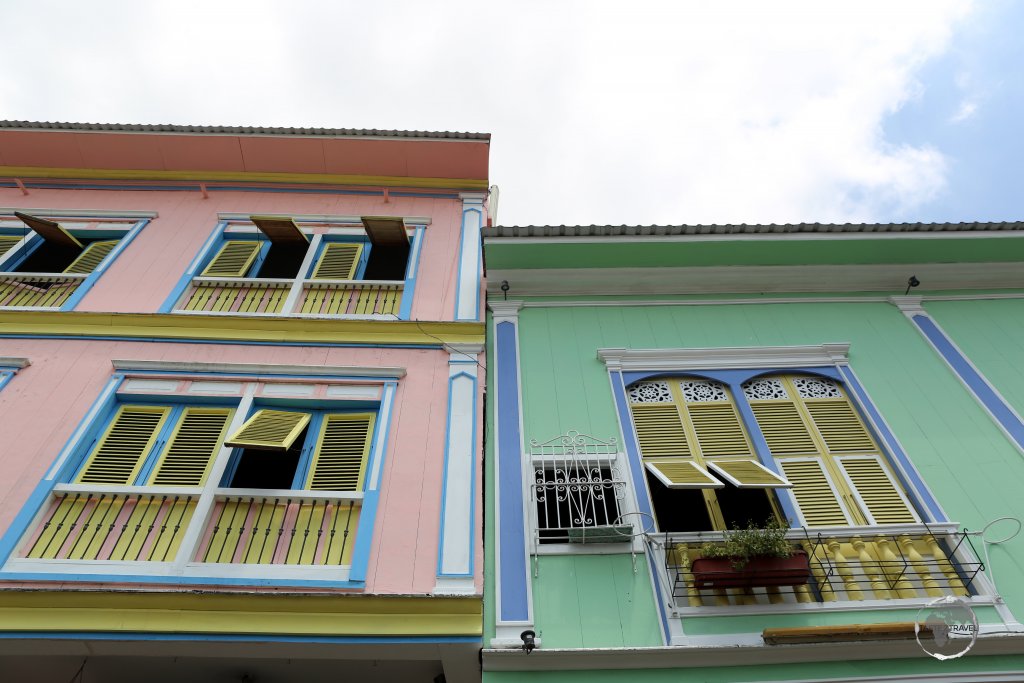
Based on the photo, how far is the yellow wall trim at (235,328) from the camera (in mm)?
7332

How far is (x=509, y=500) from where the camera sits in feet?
19.7

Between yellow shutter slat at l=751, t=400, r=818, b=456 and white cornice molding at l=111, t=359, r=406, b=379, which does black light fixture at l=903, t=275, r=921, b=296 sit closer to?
yellow shutter slat at l=751, t=400, r=818, b=456

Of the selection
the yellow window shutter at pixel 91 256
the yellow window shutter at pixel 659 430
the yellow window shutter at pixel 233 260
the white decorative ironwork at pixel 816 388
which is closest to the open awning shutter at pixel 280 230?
the yellow window shutter at pixel 233 260

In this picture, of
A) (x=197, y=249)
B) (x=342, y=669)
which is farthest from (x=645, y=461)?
(x=197, y=249)

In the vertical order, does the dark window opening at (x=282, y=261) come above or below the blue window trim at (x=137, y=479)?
above

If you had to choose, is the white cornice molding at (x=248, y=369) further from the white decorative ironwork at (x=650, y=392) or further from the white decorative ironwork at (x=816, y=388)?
the white decorative ironwork at (x=816, y=388)

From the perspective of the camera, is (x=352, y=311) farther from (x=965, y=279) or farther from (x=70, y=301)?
(x=965, y=279)

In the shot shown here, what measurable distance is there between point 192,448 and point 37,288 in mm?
3749

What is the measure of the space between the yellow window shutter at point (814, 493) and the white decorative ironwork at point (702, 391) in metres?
0.99

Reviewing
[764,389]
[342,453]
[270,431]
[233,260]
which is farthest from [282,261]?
[764,389]

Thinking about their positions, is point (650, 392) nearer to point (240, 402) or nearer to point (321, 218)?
point (240, 402)

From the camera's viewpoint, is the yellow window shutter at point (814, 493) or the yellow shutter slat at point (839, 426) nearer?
the yellow window shutter at point (814, 493)

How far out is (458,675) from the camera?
5.18m

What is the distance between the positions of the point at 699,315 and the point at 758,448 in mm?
2052
